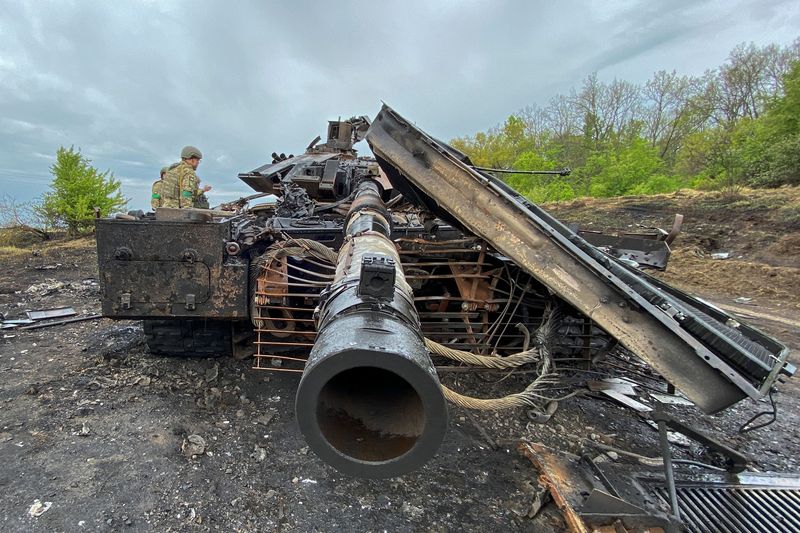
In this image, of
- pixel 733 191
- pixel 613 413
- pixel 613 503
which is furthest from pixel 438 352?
pixel 733 191

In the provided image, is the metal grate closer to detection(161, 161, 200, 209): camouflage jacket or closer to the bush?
detection(161, 161, 200, 209): camouflage jacket

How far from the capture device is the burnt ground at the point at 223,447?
2.72 metres

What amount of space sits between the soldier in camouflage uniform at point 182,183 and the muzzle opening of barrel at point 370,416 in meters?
5.38

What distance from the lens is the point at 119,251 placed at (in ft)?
12.0

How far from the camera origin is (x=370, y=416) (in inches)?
67.3

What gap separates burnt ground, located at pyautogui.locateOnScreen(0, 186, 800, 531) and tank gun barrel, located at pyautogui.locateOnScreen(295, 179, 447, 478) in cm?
137

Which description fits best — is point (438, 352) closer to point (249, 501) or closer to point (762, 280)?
point (249, 501)

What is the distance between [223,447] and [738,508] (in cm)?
337

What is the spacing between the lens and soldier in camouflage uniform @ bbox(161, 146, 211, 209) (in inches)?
248

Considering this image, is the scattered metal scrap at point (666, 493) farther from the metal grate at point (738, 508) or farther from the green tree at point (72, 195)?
the green tree at point (72, 195)

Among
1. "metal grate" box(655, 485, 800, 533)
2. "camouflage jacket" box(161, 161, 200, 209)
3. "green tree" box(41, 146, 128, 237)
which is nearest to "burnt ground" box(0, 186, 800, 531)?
"metal grate" box(655, 485, 800, 533)

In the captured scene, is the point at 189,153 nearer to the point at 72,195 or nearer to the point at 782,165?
the point at 72,195

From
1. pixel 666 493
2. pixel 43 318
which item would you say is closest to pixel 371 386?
pixel 666 493

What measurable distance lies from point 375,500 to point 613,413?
98.6 inches
